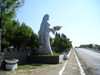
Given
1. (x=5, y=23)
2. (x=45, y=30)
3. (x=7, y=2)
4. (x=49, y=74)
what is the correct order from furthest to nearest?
1. (x=45, y=30)
2. (x=5, y=23)
3. (x=7, y=2)
4. (x=49, y=74)

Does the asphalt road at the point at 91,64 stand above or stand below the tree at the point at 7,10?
below

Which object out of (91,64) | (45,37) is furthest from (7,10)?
(91,64)

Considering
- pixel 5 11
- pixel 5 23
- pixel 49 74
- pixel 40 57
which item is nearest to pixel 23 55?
pixel 40 57

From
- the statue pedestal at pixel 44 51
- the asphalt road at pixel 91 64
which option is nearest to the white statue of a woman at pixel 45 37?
the statue pedestal at pixel 44 51

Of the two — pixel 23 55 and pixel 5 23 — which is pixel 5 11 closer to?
pixel 5 23

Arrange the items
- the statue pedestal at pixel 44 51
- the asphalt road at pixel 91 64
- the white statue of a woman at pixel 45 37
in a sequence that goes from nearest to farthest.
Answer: the asphalt road at pixel 91 64 < the statue pedestal at pixel 44 51 < the white statue of a woman at pixel 45 37

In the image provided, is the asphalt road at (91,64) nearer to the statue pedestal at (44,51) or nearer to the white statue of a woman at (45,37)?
the statue pedestal at (44,51)

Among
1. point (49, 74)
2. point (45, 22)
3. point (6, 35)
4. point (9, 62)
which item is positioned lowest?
point (49, 74)

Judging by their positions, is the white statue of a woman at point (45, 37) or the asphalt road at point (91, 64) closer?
the asphalt road at point (91, 64)

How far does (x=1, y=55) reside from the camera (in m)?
11.9

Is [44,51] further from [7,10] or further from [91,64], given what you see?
[7,10]

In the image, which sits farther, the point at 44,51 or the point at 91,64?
the point at 44,51

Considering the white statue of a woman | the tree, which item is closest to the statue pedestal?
the white statue of a woman

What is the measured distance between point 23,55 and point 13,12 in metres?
5.79
